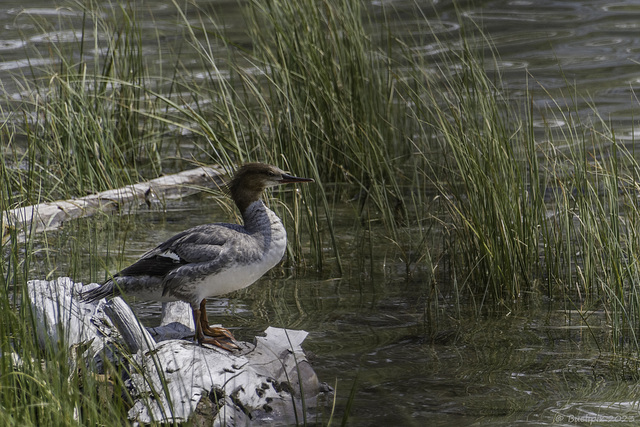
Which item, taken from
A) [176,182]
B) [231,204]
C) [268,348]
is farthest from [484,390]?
[176,182]

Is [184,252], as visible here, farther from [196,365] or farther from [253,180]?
[196,365]

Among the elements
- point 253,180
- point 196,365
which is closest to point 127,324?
point 196,365

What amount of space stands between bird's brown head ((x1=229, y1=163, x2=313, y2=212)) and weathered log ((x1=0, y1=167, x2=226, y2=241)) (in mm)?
767

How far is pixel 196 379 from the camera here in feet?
12.4

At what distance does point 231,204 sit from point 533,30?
24.3 feet

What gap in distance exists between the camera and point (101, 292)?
4238 millimetres

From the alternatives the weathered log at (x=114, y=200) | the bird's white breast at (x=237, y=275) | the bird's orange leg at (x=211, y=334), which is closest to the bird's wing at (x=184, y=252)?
the bird's white breast at (x=237, y=275)

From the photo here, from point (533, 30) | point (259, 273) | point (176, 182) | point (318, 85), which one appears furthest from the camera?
point (533, 30)

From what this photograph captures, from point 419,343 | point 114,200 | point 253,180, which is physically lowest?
point 419,343

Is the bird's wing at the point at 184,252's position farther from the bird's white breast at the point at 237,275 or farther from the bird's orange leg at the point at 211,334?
the bird's orange leg at the point at 211,334

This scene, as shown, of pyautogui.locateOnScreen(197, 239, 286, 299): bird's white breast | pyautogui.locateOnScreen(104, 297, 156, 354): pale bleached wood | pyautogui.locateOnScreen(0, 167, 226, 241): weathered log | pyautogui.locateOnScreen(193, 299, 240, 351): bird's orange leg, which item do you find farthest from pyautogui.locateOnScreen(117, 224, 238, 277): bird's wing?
pyautogui.locateOnScreen(0, 167, 226, 241): weathered log

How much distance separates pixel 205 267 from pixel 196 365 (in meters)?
0.57

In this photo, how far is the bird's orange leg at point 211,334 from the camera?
4.17m

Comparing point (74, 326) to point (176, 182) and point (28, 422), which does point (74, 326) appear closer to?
point (28, 422)
